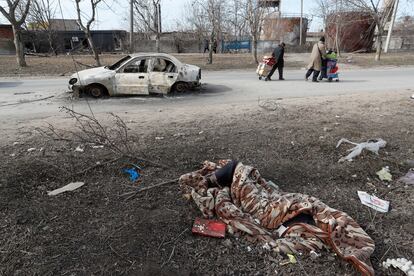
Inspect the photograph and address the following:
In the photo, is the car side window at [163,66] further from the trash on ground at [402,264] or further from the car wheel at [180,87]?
the trash on ground at [402,264]

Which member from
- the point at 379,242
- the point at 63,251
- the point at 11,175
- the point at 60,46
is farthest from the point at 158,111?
the point at 60,46

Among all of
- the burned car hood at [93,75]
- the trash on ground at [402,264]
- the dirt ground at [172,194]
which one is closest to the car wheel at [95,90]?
the burned car hood at [93,75]

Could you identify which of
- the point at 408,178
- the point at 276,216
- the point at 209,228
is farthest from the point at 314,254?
the point at 408,178

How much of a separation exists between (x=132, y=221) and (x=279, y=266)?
1.44m

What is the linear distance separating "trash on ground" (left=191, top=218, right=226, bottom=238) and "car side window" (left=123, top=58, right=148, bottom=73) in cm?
709

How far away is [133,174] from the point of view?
4.02 meters

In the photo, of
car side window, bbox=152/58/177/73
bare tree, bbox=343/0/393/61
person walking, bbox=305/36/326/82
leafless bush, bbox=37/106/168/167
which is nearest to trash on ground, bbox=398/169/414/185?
leafless bush, bbox=37/106/168/167

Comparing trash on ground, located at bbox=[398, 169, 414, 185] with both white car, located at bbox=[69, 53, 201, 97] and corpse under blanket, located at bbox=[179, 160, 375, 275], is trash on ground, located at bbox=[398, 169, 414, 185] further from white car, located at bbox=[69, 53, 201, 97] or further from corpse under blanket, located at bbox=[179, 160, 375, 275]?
white car, located at bbox=[69, 53, 201, 97]

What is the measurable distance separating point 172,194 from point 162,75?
21.4ft

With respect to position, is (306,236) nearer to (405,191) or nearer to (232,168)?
(232,168)

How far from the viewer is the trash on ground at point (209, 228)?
2.89 meters

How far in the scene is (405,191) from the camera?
370cm

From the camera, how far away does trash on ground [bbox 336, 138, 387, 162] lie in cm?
455

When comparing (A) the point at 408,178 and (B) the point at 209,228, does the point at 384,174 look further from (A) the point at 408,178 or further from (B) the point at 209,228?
(B) the point at 209,228
